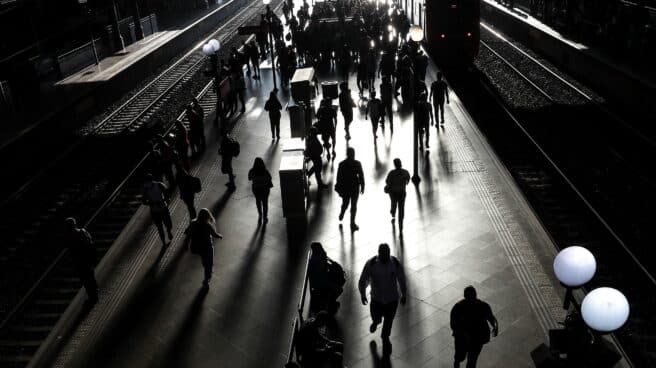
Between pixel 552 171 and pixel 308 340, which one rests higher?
pixel 308 340

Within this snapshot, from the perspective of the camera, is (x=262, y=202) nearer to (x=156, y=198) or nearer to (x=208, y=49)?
(x=156, y=198)

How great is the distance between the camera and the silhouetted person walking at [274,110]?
1531 centimetres

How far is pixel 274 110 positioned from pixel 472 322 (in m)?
10.0

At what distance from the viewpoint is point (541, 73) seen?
2280 cm

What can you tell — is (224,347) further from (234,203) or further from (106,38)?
(106,38)

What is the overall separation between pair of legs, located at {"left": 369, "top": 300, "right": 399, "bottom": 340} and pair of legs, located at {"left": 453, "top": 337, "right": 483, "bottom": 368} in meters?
0.90

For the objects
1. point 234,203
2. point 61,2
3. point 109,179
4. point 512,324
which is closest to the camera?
point 512,324

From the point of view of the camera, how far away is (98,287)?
9.88m

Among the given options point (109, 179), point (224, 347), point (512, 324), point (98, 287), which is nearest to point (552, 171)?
point (512, 324)

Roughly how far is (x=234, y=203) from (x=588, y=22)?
17.5 m

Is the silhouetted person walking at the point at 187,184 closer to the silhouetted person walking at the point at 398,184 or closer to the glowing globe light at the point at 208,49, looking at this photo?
the silhouetted person walking at the point at 398,184

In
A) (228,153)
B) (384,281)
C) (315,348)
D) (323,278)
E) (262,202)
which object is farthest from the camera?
(228,153)

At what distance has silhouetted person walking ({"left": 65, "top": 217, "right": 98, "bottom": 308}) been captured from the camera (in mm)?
8883

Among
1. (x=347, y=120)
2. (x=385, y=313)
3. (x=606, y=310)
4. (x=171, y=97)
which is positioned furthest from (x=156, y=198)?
(x=171, y=97)
